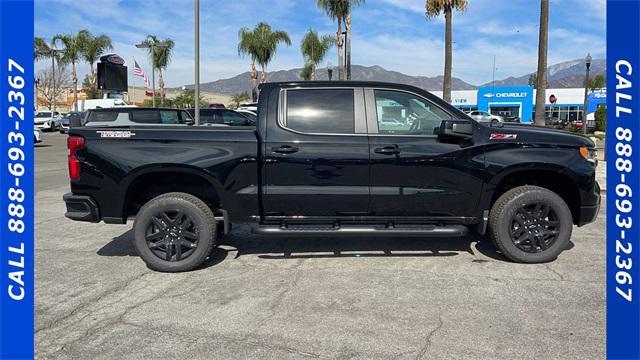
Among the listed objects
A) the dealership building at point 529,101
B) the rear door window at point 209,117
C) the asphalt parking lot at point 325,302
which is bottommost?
the asphalt parking lot at point 325,302

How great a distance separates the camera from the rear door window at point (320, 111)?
4.69m

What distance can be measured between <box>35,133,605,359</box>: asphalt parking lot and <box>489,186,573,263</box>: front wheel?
7.1 inches

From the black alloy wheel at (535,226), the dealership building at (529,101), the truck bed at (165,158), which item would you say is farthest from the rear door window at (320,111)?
the dealership building at (529,101)

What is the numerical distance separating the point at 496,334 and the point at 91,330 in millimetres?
3007

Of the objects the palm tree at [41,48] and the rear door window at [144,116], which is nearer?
the rear door window at [144,116]

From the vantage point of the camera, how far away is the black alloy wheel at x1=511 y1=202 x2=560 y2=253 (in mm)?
4734

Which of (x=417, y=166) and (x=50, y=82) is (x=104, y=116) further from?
(x=50, y=82)

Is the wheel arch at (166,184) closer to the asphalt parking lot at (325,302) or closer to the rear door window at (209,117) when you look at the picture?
the asphalt parking lot at (325,302)

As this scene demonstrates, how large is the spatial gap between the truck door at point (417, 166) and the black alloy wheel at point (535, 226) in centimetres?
50

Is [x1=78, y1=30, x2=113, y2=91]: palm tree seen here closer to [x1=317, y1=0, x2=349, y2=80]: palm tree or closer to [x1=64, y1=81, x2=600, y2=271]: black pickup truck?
[x1=317, y1=0, x2=349, y2=80]: palm tree

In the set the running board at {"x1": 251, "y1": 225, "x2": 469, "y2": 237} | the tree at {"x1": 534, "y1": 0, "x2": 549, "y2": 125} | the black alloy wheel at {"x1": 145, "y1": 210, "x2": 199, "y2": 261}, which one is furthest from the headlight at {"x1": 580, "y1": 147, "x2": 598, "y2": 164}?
the tree at {"x1": 534, "y1": 0, "x2": 549, "y2": 125}

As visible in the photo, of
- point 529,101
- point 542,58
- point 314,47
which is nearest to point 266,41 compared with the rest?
point 314,47

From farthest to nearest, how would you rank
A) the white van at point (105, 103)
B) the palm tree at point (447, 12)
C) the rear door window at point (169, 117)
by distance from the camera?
the white van at point (105, 103) < the palm tree at point (447, 12) < the rear door window at point (169, 117)

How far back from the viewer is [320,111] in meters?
4.75
